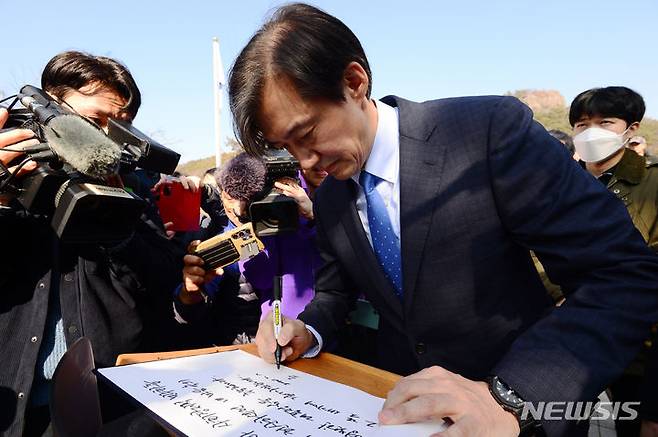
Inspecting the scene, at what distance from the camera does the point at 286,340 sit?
1262 mm

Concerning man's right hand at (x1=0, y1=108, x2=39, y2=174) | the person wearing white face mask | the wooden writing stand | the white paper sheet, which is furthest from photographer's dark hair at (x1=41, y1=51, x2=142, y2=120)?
the person wearing white face mask

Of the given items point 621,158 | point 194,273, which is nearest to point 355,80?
point 194,273

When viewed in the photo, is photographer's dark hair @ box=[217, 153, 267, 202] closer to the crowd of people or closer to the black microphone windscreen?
the crowd of people

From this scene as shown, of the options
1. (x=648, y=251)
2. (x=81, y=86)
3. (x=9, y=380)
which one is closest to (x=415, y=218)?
(x=648, y=251)

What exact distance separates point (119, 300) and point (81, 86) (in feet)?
2.97

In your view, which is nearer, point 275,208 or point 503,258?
point 503,258

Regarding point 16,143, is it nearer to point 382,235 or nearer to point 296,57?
point 296,57

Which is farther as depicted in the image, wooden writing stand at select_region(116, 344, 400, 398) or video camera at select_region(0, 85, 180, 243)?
video camera at select_region(0, 85, 180, 243)

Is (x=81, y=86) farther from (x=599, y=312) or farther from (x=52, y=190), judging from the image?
(x=599, y=312)

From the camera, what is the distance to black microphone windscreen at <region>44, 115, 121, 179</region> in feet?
4.06

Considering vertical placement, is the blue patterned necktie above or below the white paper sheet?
above

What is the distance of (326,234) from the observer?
1.51m

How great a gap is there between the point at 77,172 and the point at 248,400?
2.83 ft

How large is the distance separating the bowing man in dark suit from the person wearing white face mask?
1603 millimetres
